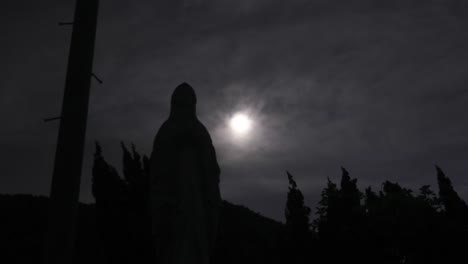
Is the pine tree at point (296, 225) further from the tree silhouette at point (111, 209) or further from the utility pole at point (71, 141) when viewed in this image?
the utility pole at point (71, 141)

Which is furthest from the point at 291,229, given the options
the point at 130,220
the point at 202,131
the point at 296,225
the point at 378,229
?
the point at 202,131

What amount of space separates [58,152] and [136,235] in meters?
19.9

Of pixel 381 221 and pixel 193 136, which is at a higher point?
pixel 381 221

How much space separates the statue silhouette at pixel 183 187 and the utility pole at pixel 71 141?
1.00m

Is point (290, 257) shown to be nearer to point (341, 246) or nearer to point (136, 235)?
point (341, 246)

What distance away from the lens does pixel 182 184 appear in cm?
527

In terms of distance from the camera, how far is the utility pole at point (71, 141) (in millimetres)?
4598

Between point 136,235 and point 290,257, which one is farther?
point 290,257

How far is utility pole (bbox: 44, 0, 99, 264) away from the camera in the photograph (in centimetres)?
460

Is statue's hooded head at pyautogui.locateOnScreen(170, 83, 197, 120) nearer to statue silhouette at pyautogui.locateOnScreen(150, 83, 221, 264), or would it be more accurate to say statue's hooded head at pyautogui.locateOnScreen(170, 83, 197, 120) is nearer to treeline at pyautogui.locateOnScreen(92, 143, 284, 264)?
statue silhouette at pyautogui.locateOnScreen(150, 83, 221, 264)

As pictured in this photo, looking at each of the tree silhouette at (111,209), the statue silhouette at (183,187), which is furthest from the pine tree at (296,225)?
the statue silhouette at (183,187)

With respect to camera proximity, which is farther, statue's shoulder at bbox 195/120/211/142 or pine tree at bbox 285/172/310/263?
pine tree at bbox 285/172/310/263

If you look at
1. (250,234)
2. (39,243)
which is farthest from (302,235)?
(39,243)

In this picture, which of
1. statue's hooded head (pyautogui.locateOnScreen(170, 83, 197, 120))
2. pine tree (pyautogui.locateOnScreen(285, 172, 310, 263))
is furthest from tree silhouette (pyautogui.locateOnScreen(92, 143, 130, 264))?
statue's hooded head (pyautogui.locateOnScreen(170, 83, 197, 120))
